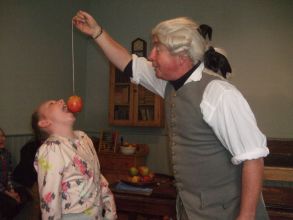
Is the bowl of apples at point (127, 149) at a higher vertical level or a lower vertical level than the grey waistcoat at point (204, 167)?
lower

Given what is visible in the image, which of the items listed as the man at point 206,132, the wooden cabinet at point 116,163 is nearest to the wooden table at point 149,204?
the man at point 206,132

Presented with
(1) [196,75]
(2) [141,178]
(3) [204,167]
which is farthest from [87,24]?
(2) [141,178]

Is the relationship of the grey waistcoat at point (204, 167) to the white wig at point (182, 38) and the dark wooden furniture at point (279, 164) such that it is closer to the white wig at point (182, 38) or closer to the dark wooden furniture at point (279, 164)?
the white wig at point (182, 38)

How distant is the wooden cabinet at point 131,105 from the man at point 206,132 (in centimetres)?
270

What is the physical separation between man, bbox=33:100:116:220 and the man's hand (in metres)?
0.39

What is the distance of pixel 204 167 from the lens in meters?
1.15

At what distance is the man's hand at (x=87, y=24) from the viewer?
1503mm

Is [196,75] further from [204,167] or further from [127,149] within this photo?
[127,149]

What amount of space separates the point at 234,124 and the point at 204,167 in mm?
223

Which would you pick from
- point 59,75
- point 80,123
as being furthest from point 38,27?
point 80,123

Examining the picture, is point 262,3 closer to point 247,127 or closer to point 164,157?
point 164,157

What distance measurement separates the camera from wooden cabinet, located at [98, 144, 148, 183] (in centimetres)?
388

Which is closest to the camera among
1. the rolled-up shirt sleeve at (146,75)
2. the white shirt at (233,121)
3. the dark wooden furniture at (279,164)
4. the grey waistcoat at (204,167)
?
the white shirt at (233,121)

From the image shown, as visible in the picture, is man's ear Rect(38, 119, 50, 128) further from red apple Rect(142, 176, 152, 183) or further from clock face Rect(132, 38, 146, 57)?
clock face Rect(132, 38, 146, 57)
